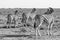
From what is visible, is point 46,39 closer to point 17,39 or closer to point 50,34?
point 50,34

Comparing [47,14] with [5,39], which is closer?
[47,14]

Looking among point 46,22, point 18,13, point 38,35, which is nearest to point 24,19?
point 18,13

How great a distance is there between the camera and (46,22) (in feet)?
45.8

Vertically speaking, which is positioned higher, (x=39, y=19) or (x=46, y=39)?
(x=39, y=19)

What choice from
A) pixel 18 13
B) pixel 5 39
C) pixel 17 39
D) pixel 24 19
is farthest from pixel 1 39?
pixel 18 13

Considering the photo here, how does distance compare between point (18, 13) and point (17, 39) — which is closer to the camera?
point (17, 39)

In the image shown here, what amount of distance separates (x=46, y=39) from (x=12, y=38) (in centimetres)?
295

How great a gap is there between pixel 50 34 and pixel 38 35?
1113mm

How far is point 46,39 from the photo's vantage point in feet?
48.1

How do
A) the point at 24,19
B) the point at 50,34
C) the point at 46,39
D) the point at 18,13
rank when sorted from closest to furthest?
the point at 46,39 → the point at 50,34 → the point at 24,19 → the point at 18,13

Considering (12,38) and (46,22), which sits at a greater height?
(46,22)

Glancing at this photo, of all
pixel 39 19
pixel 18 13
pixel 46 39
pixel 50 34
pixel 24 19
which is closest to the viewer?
pixel 39 19

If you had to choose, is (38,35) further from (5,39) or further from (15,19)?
(15,19)

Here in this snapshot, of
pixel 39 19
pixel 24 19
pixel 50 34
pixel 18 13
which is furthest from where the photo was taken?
pixel 18 13
